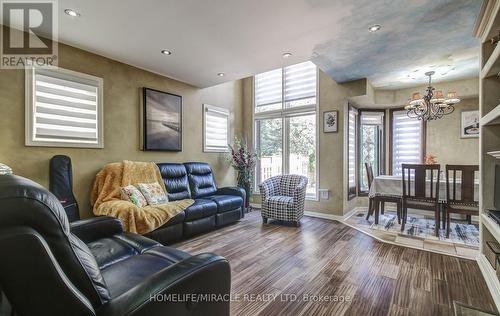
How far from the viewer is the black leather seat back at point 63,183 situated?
2.70 meters

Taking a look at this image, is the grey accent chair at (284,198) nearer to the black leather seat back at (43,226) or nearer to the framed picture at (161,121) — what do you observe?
the framed picture at (161,121)

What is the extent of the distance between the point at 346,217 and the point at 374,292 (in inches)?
97.1

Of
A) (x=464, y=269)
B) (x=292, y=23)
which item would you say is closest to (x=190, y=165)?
(x=292, y=23)

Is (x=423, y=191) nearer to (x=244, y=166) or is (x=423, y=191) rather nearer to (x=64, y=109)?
(x=244, y=166)

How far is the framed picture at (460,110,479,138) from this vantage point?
4261 mm

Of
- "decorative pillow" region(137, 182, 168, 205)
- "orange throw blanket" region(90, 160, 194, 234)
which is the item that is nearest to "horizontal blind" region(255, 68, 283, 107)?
"orange throw blanket" region(90, 160, 194, 234)

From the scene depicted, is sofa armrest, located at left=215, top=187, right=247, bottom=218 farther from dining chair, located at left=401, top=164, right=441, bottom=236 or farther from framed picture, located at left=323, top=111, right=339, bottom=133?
dining chair, located at left=401, top=164, right=441, bottom=236

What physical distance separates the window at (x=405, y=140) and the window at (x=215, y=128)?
3739 mm

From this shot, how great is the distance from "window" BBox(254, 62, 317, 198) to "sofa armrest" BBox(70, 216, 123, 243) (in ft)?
11.9

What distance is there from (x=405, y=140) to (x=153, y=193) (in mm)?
5142

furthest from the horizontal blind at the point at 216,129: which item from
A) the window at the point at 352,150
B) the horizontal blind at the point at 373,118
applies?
the horizontal blind at the point at 373,118

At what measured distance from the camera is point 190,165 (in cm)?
418

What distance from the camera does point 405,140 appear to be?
16.3 ft

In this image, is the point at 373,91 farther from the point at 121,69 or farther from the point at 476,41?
the point at 121,69
